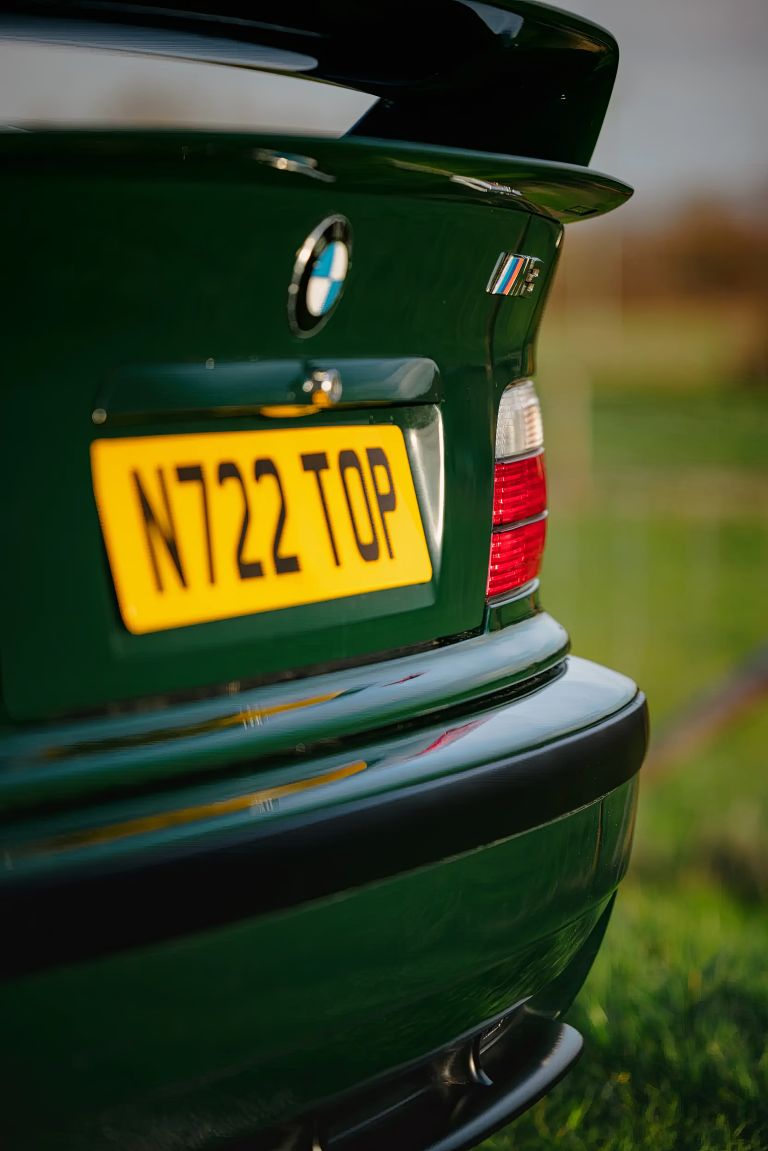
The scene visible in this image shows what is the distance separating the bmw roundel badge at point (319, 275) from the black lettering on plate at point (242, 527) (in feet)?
0.60

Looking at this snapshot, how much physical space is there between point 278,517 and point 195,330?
22 cm

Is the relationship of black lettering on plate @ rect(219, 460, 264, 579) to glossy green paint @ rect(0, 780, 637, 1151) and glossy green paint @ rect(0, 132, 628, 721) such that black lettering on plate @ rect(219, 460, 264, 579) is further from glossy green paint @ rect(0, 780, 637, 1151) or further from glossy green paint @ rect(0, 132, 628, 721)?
glossy green paint @ rect(0, 780, 637, 1151)

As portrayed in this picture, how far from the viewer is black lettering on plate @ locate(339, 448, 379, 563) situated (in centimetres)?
147

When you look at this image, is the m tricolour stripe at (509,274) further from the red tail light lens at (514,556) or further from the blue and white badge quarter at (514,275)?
the red tail light lens at (514,556)

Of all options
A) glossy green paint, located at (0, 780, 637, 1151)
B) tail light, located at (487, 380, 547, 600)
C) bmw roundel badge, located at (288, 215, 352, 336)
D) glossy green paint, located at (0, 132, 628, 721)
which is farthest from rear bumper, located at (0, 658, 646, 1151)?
bmw roundel badge, located at (288, 215, 352, 336)

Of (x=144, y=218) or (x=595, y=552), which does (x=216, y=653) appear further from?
(x=595, y=552)

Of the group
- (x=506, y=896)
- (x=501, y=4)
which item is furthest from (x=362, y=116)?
(x=506, y=896)

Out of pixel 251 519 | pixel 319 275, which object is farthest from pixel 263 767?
pixel 319 275

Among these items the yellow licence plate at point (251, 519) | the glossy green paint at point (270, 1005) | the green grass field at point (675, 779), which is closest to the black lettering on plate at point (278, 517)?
the yellow licence plate at point (251, 519)

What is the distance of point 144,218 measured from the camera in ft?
4.11

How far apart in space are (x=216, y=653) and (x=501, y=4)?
107cm

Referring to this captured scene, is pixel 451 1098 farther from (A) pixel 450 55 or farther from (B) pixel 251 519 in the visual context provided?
(A) pixel 450 55

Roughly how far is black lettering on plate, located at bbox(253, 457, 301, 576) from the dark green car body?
0.16 feet

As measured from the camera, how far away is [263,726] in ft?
4.44
